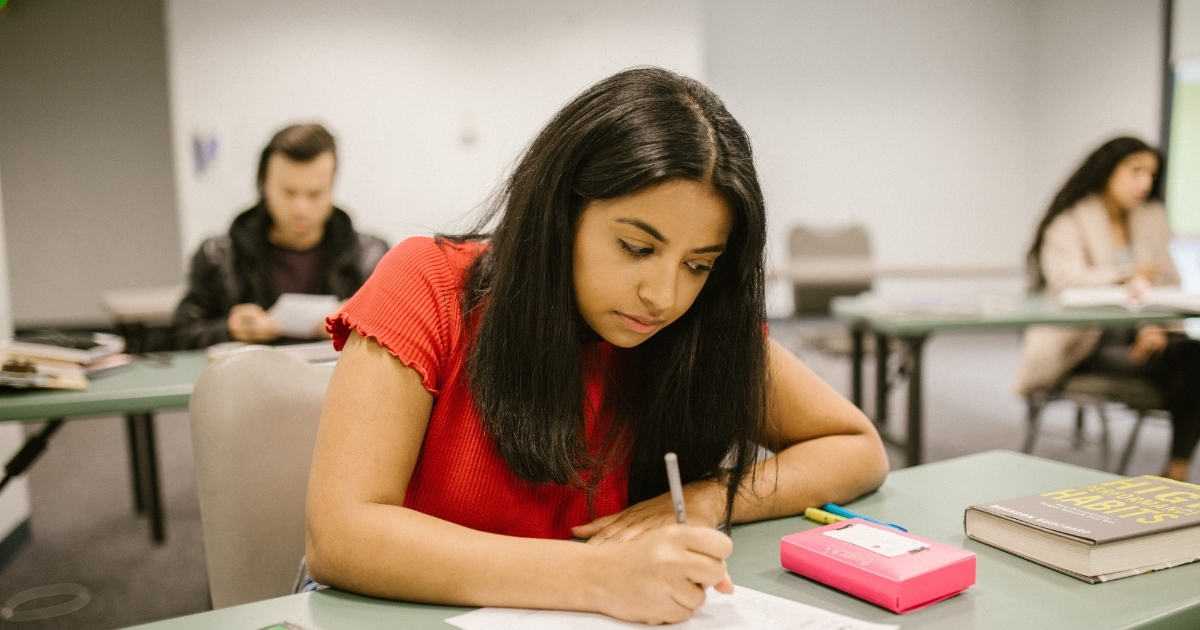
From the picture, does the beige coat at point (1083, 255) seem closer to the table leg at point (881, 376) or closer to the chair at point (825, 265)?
the table leg at point (881, 376)

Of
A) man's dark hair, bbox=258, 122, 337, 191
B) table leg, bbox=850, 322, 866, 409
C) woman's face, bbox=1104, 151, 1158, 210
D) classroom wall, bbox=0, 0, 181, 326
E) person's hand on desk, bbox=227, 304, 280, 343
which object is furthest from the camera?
classroom wall, bbox=0, 0, 181, 326

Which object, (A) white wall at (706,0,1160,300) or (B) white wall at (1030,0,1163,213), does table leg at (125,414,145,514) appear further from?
(B) white wall at (1030,0,1163,213)

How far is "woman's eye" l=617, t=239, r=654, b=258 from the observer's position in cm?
92

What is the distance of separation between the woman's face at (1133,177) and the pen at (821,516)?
316 centimetres

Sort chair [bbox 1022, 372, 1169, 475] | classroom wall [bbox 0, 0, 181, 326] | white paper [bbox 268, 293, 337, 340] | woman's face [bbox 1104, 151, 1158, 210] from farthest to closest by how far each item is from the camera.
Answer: classroom wall [bbox 0, 0, 181, 326] < woman's face [bbox 1104, 151, 1158, 210] < chair [bbox 1022, 372, 1169, 475] < white paper [bbox 268, 293, 337, 340]

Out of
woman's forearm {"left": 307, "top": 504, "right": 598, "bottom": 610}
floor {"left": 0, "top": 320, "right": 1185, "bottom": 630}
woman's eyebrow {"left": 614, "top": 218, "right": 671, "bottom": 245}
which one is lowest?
floor {"left": 0, "top": 320, "right": 1185, "bottom": 630}

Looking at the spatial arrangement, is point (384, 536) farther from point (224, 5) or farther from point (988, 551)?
point (224, 5)

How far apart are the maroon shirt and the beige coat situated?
267 cm

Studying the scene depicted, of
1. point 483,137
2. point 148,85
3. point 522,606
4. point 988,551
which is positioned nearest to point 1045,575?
point 988,551

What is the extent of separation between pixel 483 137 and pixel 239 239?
326 cm

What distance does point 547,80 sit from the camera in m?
5.93

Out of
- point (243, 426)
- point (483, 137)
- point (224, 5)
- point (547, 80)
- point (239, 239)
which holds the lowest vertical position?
point (243, 426)

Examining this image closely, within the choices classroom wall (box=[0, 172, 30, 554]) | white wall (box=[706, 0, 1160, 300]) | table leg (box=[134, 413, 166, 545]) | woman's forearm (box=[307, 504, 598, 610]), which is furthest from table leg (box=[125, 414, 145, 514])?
white wall (box=[706, 0, 1160, 300])

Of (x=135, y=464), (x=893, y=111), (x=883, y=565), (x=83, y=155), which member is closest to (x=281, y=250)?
(x=135, y=464)
